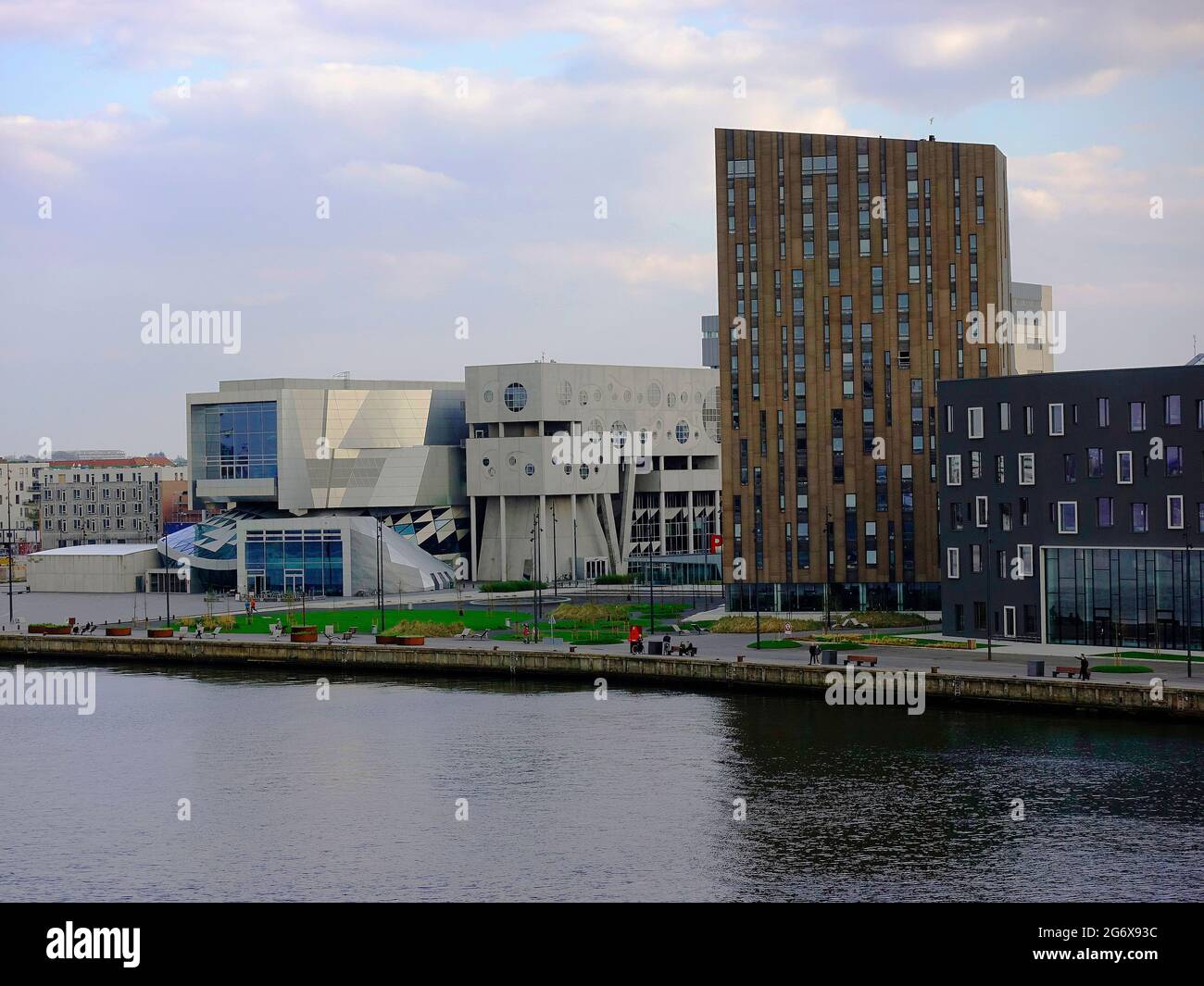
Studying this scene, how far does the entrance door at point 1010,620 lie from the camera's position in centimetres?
8444

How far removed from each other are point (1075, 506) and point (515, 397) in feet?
234

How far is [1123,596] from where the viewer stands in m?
79.9

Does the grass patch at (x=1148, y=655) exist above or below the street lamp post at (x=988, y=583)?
below

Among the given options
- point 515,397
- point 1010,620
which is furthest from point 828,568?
point 515,397

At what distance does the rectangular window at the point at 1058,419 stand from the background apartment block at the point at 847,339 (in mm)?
18626

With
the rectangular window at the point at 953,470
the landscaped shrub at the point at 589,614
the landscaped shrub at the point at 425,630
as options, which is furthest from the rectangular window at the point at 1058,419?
the landscaped shrub at the point at 425,630

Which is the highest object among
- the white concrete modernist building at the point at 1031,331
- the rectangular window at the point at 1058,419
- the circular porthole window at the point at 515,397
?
the white concrete modernist building at the point at 1031,331

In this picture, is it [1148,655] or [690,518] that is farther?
[690,518]

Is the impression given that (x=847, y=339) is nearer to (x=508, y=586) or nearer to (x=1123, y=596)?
(x=1123, y=596)

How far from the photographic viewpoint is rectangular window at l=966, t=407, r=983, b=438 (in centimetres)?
8625

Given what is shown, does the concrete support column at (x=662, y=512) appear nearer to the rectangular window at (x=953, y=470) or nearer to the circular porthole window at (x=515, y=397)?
the circular porthole window at (x=515, y=397)

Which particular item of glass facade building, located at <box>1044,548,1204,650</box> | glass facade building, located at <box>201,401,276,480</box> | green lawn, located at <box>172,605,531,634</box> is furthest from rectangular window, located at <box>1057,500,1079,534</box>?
glass facade building, located at <box>201,401,276,480</box>

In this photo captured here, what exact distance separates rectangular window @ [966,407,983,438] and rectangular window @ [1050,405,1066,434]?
4.23m
